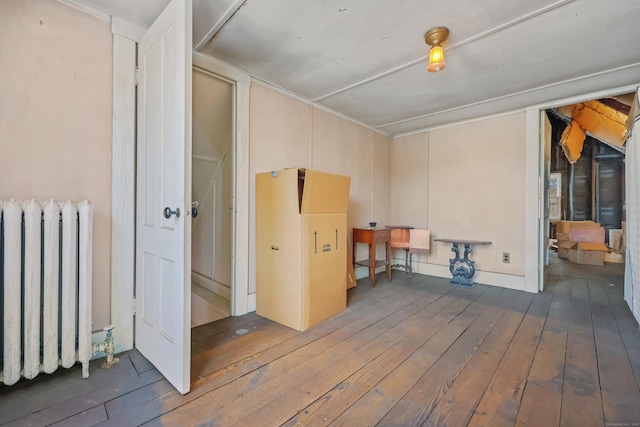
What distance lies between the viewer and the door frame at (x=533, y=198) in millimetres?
3260

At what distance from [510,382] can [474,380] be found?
20cm

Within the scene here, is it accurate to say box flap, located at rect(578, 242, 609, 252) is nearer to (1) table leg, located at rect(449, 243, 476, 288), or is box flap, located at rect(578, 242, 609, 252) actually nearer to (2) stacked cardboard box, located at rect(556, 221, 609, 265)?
(2) stacked cardboard box, located at rect(556, 221, 609, 265)

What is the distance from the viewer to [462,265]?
147 inches

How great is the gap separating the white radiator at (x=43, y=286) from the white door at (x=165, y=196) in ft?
0.99

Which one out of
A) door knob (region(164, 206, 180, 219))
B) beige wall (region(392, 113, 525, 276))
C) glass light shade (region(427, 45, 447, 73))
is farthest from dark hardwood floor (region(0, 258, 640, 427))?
glass light shade (region(427, 45, 447, 73))

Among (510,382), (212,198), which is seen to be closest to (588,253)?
(510,382)

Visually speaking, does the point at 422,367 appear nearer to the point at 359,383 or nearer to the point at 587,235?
the point at 359,383

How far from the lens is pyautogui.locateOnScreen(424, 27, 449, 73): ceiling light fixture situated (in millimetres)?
1874

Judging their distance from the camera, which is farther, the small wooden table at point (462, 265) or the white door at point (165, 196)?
the small wooden table at point (462, 265)

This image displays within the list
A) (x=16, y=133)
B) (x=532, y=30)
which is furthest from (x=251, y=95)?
(x=532, y=30)

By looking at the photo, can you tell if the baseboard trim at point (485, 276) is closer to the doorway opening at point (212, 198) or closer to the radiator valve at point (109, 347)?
the doorway opening at point (212, 198)

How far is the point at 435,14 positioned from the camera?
1732 millimetres

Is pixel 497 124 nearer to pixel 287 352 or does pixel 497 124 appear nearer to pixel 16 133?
pixel 287 352

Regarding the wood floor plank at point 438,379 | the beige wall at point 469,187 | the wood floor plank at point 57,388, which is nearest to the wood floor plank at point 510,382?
the wood floor plank at point 438,379
